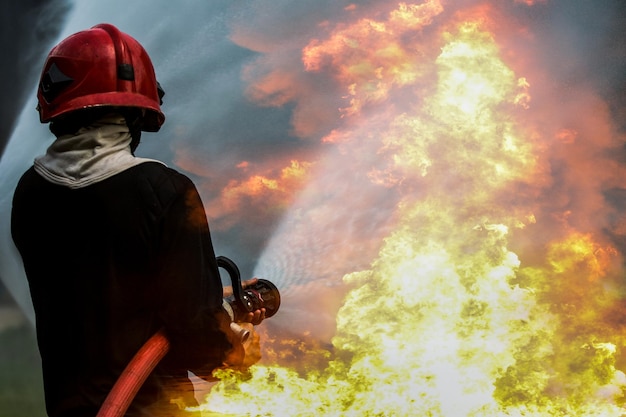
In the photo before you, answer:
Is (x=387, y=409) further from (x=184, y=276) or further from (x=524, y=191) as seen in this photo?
(x=184, y=276)

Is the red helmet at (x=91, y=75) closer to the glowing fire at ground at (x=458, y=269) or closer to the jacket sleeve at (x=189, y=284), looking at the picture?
the jacket sleeve at (x=189, y=284)

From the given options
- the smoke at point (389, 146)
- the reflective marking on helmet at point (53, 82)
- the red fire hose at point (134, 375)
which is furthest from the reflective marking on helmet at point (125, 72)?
the smoke at point (389, 146)

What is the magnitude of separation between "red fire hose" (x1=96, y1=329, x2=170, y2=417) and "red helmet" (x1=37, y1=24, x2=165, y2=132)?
711 mm

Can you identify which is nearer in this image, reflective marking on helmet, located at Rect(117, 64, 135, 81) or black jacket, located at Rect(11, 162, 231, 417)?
black jacket, located at Rect(11, 162, 231, 417)

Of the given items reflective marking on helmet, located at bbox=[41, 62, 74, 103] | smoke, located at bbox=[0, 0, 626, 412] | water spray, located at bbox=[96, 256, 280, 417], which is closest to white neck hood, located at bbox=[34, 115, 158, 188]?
reflective marking on helmet, located at bbox=[41, 62, 74, 103]

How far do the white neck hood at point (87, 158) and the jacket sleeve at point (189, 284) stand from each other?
183 millimetres

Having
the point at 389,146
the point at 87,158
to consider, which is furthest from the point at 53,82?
the point at 389,146

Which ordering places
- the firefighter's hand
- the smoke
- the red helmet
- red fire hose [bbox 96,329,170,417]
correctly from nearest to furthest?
red fire hose [bbox 96,329,170,417] → the red helmet → the firefighter's hand → the smoke

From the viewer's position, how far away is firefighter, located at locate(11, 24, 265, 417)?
5.78 ft

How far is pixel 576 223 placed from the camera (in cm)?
638

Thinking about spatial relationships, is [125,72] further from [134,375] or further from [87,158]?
[134,375]

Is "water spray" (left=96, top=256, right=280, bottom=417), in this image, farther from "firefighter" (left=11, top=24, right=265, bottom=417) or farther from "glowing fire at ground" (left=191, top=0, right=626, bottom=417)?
"glowing fire at ground" (left=191, top=0, right=626, bottom=417)

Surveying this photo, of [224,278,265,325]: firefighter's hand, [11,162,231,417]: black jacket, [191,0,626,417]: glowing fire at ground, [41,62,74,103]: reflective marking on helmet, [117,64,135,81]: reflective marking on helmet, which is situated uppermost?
[117,64,135,81]: reflective marking on helmet

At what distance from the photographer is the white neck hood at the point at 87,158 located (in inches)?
70.4
